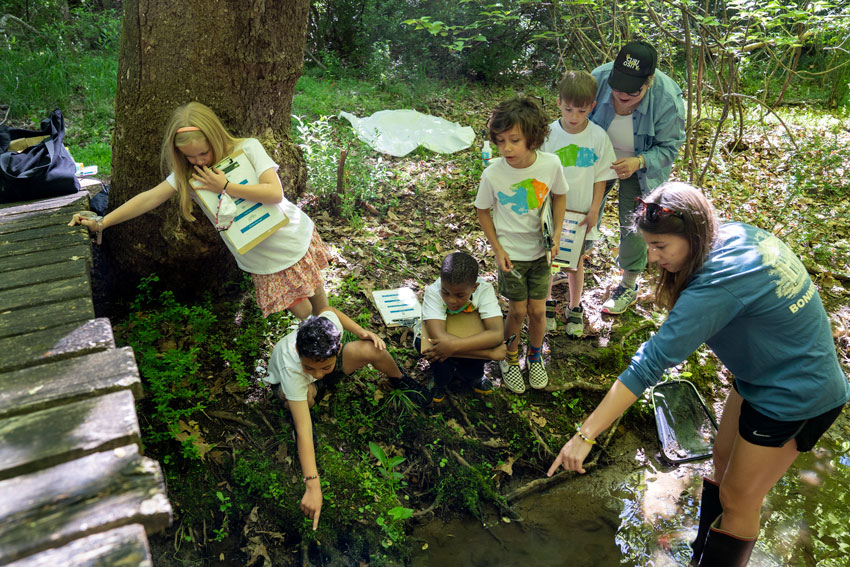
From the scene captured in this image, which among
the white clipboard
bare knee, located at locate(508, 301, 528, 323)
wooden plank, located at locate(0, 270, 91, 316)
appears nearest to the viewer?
wooden plank, located at locate(0, 270, 91, 316)

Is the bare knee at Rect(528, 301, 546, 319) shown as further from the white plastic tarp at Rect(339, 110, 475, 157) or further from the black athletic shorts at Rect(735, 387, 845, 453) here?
the white plastic tarp at Rect(339, 110, 475, 157)

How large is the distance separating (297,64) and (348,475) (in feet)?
8.42

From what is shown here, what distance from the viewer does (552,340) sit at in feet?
13.9

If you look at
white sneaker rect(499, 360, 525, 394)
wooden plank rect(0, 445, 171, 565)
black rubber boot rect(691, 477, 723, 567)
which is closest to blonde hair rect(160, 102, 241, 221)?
wooden plank rect(0, 445, 171, 565)

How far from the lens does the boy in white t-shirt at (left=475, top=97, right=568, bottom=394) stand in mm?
3184

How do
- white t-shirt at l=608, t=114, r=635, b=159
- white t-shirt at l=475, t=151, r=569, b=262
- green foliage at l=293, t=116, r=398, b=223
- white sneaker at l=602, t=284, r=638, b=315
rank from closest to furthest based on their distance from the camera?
1. white t-shirt at l=475, t=151, r=569, b=262
2. white t-shirt at l=608, t=114, r=635, b=159
3. white sneaker at l=602, t=284, r=638, b=315
4. green foliage at l=293, t=116, r=398, b=223

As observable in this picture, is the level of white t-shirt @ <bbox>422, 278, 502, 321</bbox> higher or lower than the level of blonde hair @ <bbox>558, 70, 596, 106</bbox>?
lower

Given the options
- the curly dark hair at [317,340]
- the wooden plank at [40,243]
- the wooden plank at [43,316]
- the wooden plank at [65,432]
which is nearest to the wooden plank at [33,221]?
the wooden plank at [40,243]

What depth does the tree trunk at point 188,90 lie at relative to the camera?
10.4ft

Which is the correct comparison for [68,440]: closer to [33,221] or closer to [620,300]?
[33,221]

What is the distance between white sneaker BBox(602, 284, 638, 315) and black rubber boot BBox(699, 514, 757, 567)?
2022 mm

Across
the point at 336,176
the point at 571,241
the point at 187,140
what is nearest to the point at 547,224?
the point at 571,241

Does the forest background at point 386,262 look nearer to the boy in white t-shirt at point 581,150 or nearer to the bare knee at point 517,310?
the bare knee at point 517,310

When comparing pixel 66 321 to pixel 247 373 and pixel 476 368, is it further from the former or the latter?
pixel 476 368
